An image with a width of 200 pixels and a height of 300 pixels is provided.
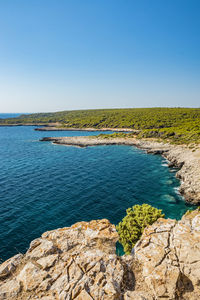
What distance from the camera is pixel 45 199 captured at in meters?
36.8

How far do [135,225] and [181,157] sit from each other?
4419 centimetres

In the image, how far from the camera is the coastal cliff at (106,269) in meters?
10.3

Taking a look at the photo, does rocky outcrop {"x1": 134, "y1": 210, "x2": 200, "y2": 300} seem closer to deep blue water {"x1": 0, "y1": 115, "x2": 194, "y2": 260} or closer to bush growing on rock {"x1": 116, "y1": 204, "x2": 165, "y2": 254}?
bush growing on rock {"x1": 116, "y1": 204, "x2": 165, "y2": 254}

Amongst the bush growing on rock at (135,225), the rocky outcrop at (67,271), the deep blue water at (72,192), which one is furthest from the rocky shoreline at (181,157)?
the rocky outcrop at (67,271)

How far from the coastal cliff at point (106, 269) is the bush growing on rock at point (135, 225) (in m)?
5.77

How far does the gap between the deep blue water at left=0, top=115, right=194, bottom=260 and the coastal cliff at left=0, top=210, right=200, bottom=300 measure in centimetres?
1422

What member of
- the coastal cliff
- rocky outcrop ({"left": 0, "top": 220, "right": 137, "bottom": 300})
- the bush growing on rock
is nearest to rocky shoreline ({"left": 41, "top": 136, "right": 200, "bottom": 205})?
the bush growing on rock

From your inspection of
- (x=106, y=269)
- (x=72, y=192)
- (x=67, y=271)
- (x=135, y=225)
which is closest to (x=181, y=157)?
(x=72, y=192)

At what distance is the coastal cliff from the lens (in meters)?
10.3

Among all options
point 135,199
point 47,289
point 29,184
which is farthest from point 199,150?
point 47,289

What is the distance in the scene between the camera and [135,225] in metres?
21.5

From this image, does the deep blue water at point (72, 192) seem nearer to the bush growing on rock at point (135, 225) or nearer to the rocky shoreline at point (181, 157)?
the rocky shoreline at point (181, 157)

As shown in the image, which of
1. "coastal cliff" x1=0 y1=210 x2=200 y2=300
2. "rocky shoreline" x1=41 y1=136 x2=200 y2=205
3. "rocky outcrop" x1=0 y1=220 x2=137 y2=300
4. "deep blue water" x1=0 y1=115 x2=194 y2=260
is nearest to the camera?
"rocky outcrop" x1=0 y1=220 x2=137 y2=300

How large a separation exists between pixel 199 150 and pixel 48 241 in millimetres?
60345
